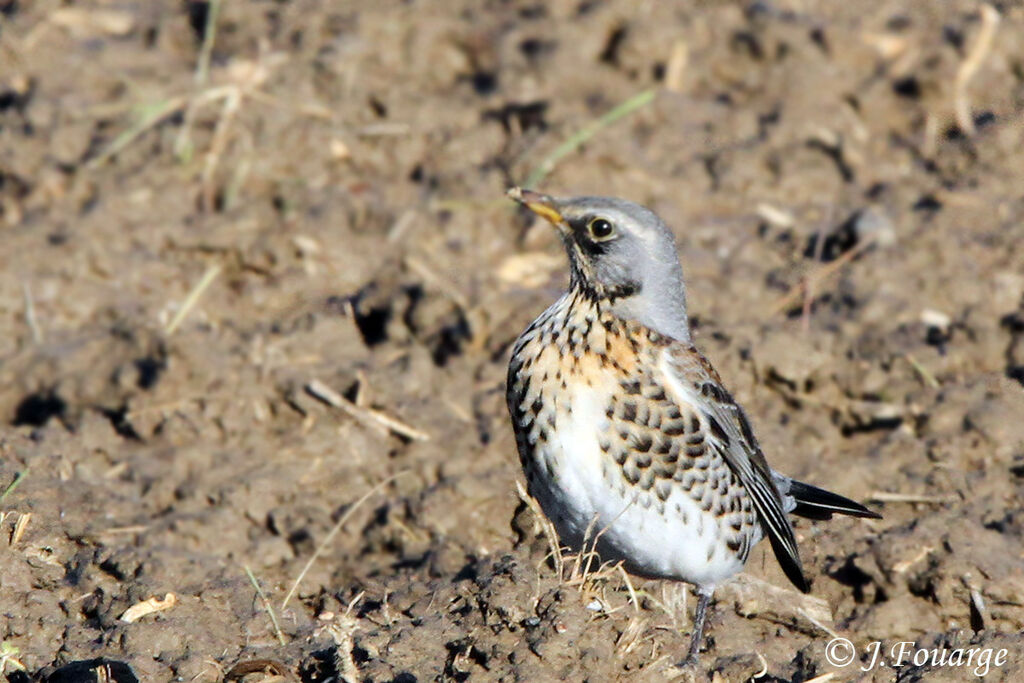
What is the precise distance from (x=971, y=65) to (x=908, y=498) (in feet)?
15.3

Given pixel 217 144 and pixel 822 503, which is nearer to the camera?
pixel 822 503

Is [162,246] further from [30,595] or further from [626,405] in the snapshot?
[626,405]

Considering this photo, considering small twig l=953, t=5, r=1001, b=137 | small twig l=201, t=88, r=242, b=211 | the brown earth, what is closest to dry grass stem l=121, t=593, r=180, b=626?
the brown earth

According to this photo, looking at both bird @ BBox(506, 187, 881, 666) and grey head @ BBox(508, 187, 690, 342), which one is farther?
grey head @ BBox(508, 187, 690, 342)

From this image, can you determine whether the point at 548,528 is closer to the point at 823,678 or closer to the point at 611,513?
the point at 611,513

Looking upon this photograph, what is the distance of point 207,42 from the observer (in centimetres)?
1012

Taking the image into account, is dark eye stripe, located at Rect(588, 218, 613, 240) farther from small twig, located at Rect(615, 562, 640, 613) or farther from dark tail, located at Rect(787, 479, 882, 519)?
dark tail, located at Rect(787, 479, 882, 519)

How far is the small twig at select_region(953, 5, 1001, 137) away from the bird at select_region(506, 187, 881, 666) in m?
4.95

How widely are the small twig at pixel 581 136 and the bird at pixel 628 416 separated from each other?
3.22 m

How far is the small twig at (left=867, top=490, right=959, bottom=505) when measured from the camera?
7.15 metres

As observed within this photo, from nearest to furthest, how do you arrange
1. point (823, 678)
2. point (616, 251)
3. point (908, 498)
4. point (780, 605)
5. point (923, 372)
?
point (823, 678) → point (616, 251) → point (780, 605) → point (908, 498) → point (923, 372)

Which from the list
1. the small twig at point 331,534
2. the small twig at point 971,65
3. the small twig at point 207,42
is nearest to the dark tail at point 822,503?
the small twig at point 331,534

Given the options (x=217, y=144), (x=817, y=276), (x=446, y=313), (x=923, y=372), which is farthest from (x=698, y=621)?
(x=217, y=144)

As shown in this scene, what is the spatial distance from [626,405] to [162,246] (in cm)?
407
